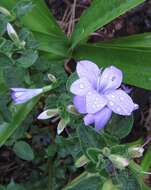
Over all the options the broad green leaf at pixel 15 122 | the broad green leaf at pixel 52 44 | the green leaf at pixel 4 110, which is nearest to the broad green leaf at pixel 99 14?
the broad green leaf at pixel 52 44

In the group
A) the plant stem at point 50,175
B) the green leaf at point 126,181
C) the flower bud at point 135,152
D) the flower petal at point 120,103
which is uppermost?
the flower petal at point 120,103

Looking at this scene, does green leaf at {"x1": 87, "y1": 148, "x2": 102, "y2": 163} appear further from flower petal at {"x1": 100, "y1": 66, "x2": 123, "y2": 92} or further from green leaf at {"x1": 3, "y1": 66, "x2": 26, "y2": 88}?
green leaf at {"x1": 3, "y1": 66, "x2": 26, "y2": 88}

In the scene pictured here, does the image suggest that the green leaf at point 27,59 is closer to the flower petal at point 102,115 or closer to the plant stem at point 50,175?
the flower petal at point 102,115

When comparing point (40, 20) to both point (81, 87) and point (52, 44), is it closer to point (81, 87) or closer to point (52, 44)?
point (52, 44)

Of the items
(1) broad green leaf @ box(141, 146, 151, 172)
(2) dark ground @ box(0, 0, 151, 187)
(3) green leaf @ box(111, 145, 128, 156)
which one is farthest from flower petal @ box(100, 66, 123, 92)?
(2) dark ground @ box(0, 0, 151, 187)

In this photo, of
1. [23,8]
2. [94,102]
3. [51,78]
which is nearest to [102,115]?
[94,102]
